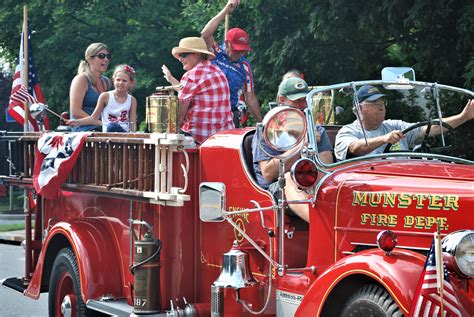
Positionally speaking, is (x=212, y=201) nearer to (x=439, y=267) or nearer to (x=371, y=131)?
(x=371, y=131)

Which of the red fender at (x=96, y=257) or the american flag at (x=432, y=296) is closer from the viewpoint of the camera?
the american flag at (x=432, y=296)

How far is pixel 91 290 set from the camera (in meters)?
7.86

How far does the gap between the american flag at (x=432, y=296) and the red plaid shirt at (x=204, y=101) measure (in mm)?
3300

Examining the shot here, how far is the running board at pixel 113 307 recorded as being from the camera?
741cm

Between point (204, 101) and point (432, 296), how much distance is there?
3449mm

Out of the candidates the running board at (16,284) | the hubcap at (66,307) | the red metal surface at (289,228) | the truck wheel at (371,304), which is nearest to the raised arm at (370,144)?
the red metal surface at (289,228)

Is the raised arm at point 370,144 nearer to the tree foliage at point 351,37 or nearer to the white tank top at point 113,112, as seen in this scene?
the white tank top at point 113,112

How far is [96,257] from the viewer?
794 cm

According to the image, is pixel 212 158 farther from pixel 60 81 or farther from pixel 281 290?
pixel 60 81

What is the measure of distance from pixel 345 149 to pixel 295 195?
41 centimetres

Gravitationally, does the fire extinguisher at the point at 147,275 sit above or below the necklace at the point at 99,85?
below

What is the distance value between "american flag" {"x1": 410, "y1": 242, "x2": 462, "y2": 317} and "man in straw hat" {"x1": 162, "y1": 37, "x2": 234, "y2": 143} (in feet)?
10.6

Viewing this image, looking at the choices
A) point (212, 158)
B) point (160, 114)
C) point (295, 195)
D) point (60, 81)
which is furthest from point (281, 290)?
point (60, 81)

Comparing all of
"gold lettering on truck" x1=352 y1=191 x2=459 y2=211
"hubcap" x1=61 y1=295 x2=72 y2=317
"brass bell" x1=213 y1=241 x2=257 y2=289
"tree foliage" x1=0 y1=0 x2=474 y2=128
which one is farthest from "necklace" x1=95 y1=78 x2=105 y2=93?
"tree foliage" x1=0 y1=0 x2=474 y2=128
